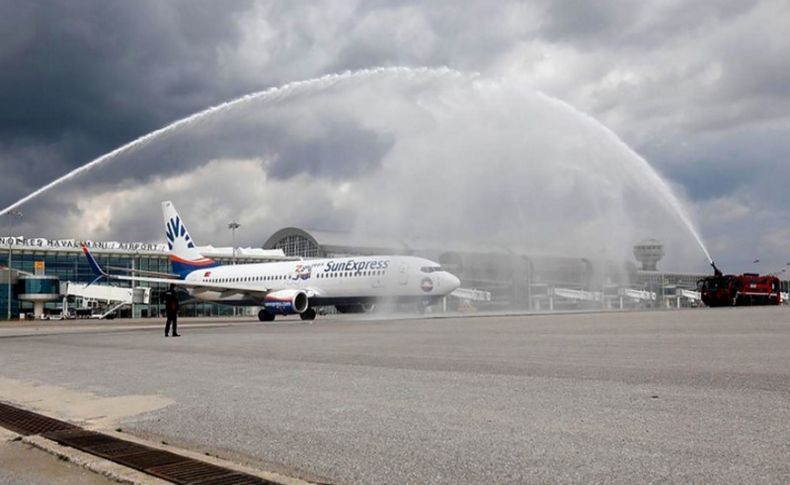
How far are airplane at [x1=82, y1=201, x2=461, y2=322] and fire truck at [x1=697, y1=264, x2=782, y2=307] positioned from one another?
2999 cm

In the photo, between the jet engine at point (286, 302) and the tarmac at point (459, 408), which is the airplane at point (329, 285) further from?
the tarmac at point (459, 408)

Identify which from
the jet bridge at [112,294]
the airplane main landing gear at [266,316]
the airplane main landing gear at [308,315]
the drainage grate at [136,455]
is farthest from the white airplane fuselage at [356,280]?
the jet bridge at [112,294]

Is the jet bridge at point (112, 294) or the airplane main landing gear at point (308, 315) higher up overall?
the jet bridge at point (112, 294)

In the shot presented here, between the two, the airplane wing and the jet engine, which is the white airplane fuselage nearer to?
the airplane wing

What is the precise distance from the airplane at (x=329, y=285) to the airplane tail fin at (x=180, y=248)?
646 cm

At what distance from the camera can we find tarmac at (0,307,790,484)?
19.1 feet

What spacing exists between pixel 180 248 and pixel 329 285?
20.8m

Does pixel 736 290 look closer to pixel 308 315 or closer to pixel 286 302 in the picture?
pixel 308 315

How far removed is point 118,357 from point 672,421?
1469 cm

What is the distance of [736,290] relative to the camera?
197 feet

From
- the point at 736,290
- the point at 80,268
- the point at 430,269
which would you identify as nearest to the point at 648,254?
the point at 736,290

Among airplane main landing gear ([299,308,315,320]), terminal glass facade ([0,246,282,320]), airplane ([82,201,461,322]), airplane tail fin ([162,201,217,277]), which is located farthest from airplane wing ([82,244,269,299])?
terminal glass facade ([0,246,282,320])

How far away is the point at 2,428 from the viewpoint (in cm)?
854

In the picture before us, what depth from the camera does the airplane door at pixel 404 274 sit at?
41.3m
